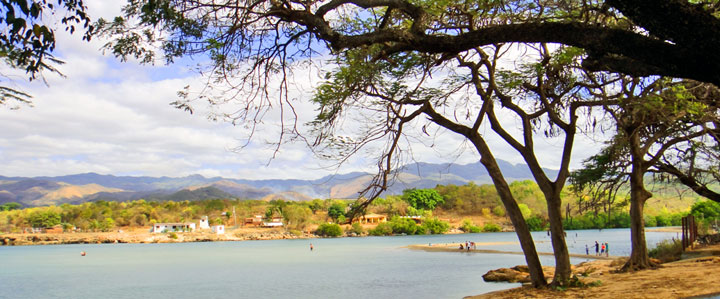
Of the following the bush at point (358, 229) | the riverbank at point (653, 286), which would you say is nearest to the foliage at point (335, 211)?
the bush at point (358, 229)

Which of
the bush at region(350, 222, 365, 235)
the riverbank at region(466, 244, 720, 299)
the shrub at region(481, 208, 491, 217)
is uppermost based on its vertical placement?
the shrub at region(481, 208, 491, 217)

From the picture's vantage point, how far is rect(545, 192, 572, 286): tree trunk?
1002 centimetres

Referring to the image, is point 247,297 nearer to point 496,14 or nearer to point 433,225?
point 496,14

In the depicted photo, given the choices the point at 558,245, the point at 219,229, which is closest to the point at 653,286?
the point at 558,245

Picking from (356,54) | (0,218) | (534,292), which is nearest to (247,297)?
(534,292)

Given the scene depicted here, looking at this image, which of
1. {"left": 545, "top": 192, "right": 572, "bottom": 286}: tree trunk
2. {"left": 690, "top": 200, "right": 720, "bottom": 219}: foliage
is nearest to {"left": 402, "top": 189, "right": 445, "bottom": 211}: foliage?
{"left": 690, "top": 200, "right": 720, "bottom": 219}: foliage

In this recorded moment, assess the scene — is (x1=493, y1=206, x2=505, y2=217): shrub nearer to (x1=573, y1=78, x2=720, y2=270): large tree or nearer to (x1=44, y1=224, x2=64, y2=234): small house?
(x1=44, y1=224, x2=64, y2=234): small house

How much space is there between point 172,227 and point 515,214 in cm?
9138

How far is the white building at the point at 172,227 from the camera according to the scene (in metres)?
91.4

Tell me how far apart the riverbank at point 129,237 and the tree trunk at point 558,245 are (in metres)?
81.4

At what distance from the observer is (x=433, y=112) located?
993 centimetres

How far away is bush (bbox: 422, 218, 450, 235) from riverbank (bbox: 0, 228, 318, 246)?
18105 millimetres

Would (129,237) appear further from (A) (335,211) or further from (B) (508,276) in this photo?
(B) (508,276)

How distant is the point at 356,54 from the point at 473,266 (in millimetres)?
27106
